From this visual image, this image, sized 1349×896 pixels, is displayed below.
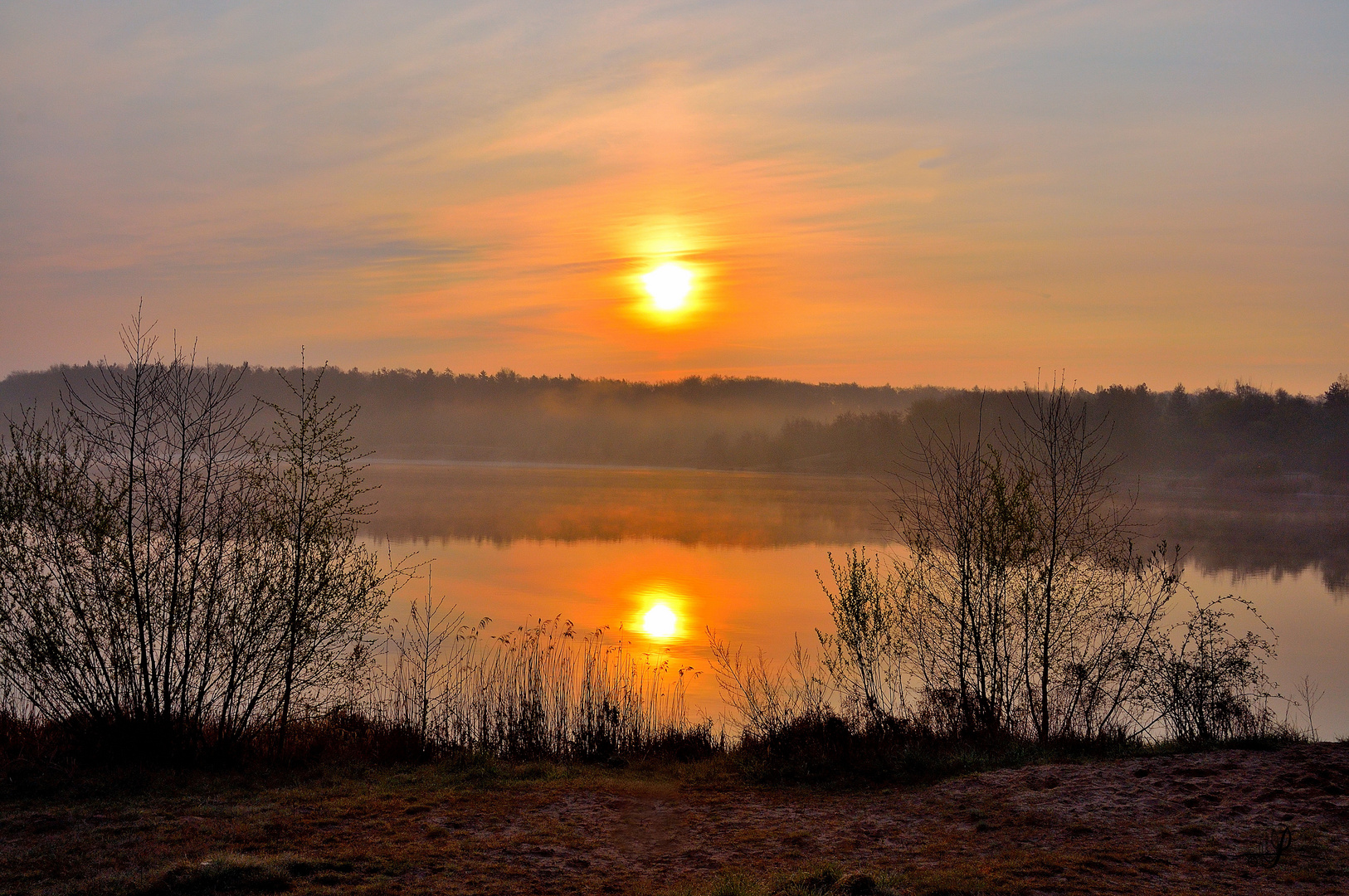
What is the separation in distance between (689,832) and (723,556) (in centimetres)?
2858

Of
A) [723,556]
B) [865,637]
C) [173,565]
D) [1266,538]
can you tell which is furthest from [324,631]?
[1266,538]

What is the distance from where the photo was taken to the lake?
2231cm

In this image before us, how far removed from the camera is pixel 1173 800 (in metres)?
7.92

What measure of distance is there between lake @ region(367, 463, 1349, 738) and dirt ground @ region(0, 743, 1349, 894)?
6.38m

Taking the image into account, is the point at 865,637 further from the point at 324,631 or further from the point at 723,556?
the point at 723,556

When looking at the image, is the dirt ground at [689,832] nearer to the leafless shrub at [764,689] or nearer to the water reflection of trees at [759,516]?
the leafless shrub at [764,689]

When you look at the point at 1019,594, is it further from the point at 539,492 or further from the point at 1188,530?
the point at 539,492

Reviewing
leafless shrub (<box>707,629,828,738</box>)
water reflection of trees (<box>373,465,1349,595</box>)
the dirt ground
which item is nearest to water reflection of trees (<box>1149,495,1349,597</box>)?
water reflection of trees (<box>373,465,1349,595</box>)

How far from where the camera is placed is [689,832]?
815cm

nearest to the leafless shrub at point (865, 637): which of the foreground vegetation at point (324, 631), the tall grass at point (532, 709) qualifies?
the foreground vegetation at point (324, 631)

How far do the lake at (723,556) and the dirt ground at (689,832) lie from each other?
638cm

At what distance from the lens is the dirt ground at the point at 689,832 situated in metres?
6.40

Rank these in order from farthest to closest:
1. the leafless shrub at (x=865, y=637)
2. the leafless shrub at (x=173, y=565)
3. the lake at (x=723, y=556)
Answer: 1. the lake at (x=723, y=556)
2. the leafless shrub at (x=865, y=637)
3. the leafless shrub at (x=173, y=565)

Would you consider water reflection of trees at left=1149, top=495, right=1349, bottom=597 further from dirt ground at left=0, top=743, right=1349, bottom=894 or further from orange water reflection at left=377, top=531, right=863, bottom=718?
dirt ground at left=0, top=743, right=1349, bottom=894
